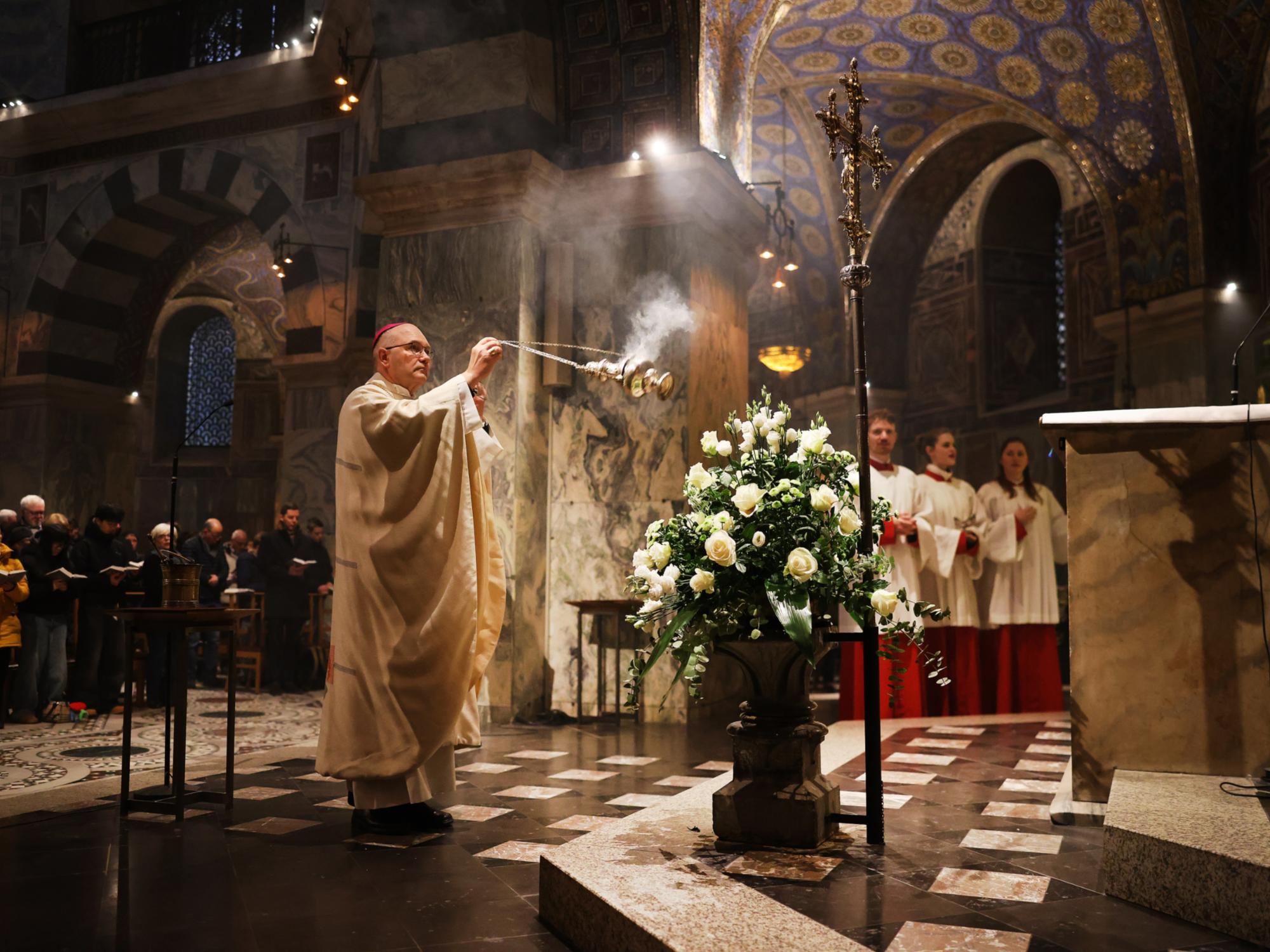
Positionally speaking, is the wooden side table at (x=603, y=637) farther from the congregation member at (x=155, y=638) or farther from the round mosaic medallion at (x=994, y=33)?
the round mosaic medallion at (x=994, y=33)

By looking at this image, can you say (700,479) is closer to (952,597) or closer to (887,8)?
(952,597)

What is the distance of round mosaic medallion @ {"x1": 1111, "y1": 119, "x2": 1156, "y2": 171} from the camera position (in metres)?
11.6

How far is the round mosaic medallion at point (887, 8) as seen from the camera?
468 inches

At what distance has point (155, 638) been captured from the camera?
9.20 m

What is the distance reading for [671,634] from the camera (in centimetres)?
334

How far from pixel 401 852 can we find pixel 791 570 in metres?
1.74

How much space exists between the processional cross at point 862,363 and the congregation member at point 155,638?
682 cm

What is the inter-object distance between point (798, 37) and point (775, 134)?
2161 mm

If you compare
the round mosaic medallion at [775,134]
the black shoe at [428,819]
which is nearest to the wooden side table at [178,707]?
Answer: the black shoe at [428,819]

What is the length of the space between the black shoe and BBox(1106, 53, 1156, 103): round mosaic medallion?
10.8 metres

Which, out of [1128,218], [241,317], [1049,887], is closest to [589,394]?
[1049,887]

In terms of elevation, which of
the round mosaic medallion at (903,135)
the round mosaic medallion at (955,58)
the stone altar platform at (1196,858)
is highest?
the round mosaic medallion at (955,58)

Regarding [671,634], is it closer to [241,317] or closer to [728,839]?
[728,839]

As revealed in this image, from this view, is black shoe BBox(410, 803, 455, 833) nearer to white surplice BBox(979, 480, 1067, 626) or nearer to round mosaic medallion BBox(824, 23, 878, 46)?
white surplice BBox(979, 480, 1067, 626)
